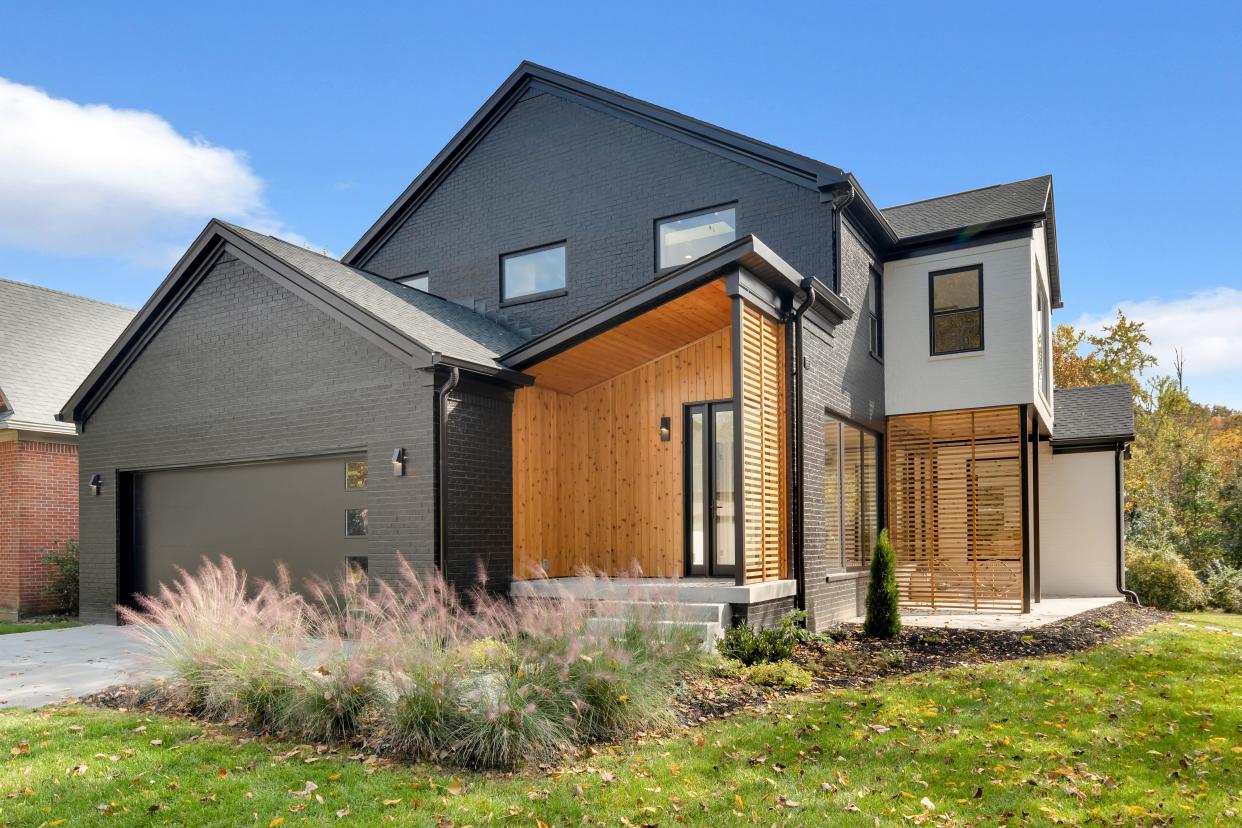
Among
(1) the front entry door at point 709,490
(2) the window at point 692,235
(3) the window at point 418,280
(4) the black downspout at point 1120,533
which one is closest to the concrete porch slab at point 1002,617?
(4) the black downspout at point 1120,533

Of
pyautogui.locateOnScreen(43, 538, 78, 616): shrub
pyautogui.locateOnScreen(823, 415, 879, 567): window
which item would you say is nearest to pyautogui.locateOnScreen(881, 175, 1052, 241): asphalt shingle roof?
pyautogui.locateOnScreen(823, 415, 879, 567): window

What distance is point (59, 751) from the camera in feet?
18.8

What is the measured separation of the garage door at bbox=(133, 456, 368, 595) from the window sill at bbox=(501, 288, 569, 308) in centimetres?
430

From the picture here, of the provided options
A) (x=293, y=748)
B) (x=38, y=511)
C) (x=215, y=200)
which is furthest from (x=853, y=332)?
(x=215, y=200)

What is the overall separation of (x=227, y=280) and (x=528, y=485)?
4995mm

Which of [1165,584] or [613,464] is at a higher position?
[613,464]

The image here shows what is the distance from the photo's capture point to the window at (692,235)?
12414 mm

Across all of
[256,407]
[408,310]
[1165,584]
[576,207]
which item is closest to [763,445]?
[408,310]

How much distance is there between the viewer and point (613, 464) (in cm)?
1188

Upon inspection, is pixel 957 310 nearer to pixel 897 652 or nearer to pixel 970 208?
pixel 970 208

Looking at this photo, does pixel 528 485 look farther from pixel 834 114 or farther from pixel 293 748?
pixel 834 114

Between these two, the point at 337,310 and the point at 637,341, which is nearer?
the point at 337,310

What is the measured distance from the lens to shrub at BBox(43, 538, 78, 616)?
15297 mm

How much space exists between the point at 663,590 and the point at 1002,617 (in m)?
6.69
